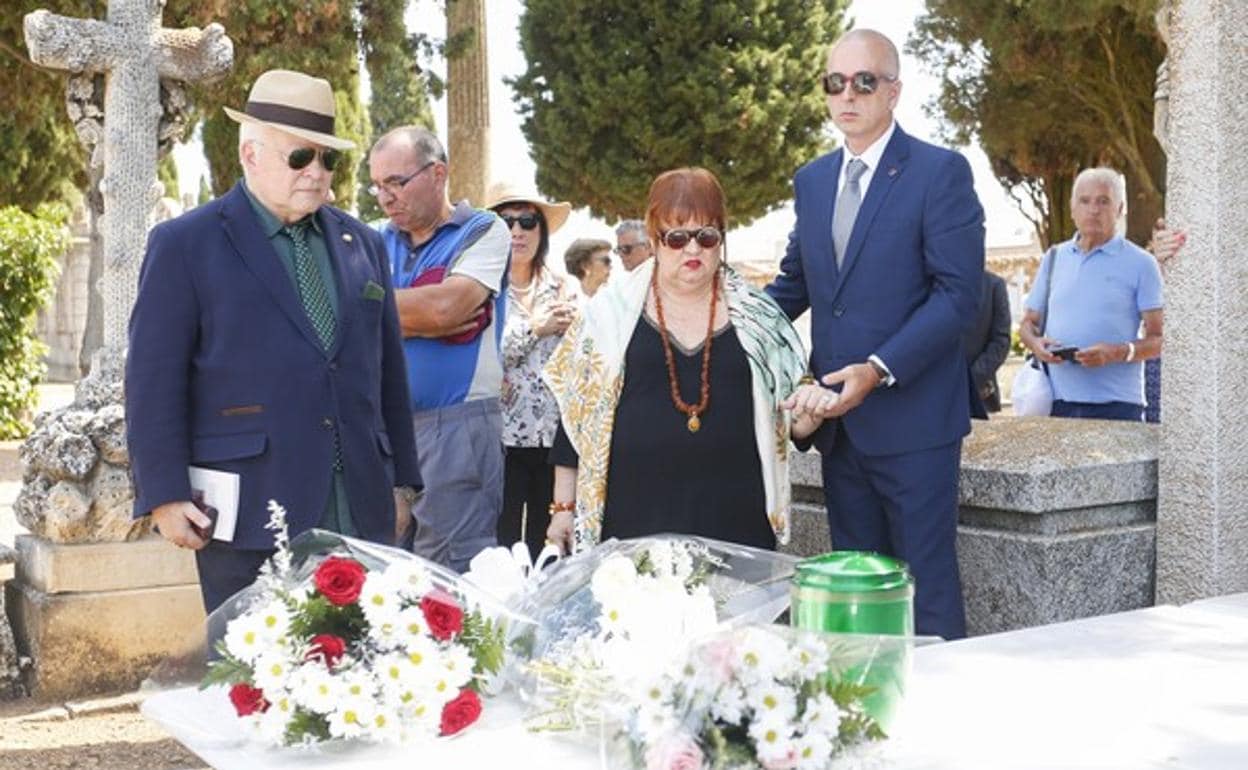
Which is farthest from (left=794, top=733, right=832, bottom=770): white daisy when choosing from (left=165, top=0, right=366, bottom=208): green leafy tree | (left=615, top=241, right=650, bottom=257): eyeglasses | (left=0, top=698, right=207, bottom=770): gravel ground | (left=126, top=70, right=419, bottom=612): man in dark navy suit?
(left=165, top=0, right=366, bottom=208): green leafy tree

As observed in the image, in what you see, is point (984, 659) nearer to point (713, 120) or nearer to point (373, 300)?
point (373, 300)

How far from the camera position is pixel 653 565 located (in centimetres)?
254

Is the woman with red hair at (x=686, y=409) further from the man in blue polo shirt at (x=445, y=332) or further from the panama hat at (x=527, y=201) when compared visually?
the panama hat at (x=527, y=201)

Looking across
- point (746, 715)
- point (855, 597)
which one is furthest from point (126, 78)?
point (746, 715)

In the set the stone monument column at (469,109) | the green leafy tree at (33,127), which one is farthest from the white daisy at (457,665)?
the stone monument column at (469,109)

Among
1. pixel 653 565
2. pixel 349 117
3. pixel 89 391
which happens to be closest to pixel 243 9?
pixel 89 391

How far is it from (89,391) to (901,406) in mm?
3735

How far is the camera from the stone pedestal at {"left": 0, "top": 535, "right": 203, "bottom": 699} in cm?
589

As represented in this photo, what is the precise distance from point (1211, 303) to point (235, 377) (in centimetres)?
288

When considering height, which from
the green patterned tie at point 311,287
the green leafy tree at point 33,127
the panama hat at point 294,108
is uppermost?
the green leafy tree at point 33,127

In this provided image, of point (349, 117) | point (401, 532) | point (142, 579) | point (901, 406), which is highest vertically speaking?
point (349, 117)

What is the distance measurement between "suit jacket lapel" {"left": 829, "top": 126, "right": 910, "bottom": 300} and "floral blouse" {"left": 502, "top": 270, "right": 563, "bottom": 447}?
1.97m

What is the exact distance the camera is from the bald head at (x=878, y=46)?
399cm

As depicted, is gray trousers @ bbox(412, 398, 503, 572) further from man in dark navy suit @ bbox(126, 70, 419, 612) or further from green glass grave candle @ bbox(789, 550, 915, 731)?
green glass grave candle @ bbox(789, 550, 915, 731)
